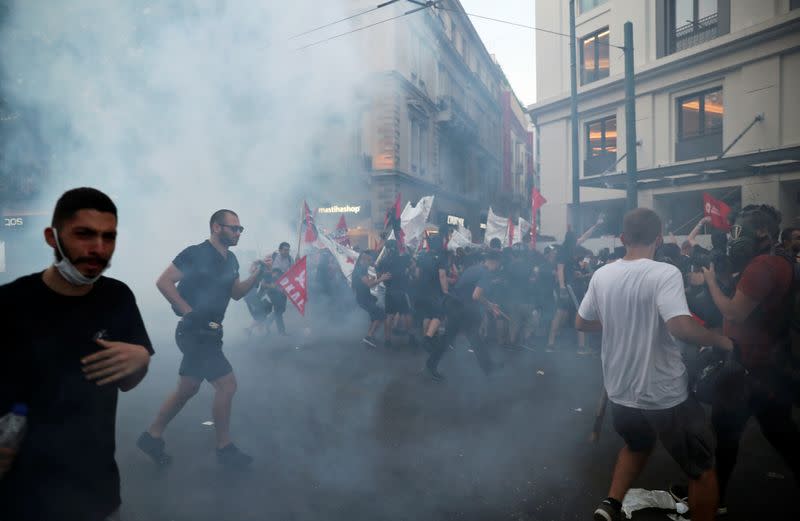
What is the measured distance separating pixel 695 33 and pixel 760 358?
16124mm

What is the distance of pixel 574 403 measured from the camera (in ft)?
14.1

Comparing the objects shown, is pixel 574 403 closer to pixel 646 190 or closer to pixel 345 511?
pixel 345 511

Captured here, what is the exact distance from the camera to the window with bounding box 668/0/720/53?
47.5 ft

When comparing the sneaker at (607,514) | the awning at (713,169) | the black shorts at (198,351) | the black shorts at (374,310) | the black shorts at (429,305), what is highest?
the awning at (713,169)

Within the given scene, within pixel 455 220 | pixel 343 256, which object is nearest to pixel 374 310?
pixel 343 256

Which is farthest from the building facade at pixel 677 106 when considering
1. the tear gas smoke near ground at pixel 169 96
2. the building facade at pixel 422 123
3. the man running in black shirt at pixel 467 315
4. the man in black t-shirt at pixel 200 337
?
the man in black t-shirt at pixel 200 337

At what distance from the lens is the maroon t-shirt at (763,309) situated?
215cm

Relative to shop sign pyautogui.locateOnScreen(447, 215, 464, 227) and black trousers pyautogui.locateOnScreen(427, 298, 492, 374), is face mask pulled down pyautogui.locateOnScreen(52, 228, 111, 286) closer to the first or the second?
black trousers pyautogui.locateOnScreen(427, 298, 492, 374)

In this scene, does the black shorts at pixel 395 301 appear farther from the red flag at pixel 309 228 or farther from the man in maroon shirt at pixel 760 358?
the man in maroon shirt at pixel 760 358

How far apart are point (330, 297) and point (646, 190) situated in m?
11.3

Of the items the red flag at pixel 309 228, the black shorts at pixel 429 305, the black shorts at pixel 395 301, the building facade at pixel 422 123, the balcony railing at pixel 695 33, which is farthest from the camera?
the balcony railing at pixel 695 33

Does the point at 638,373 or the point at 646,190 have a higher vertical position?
the point at 646,190

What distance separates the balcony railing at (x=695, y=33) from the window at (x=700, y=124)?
152 centimetres

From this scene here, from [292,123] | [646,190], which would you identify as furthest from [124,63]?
[646,190]
